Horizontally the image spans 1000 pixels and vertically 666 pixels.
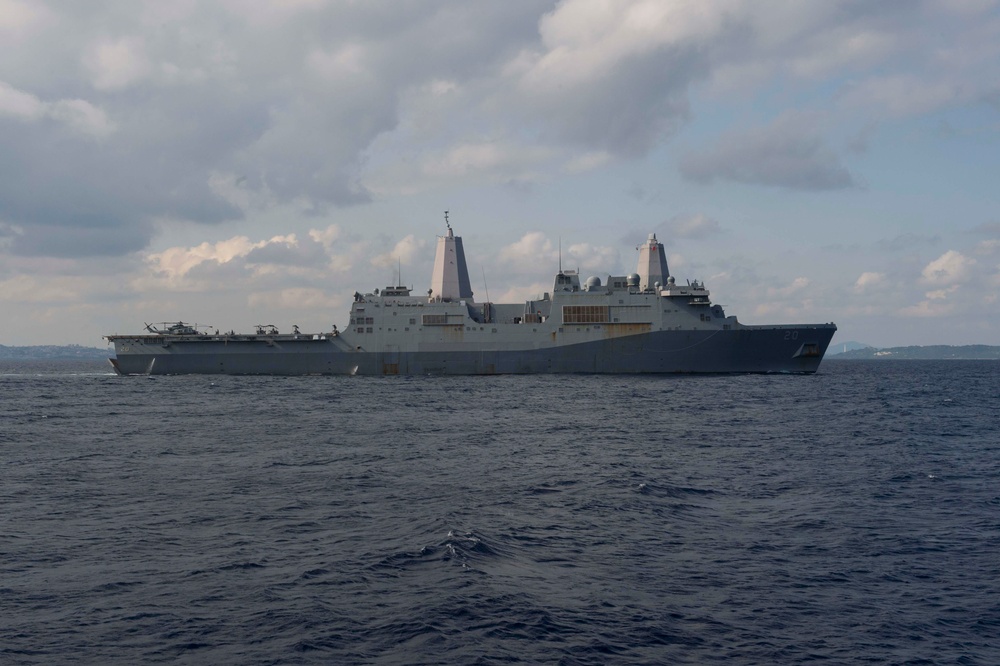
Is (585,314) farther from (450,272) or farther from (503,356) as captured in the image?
(450,272)

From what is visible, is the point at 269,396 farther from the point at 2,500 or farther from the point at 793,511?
the point at 793,511

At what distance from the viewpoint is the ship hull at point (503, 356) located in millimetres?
52969

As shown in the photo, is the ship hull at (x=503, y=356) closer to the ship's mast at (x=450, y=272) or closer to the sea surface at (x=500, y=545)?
the ship's mast at (x=450, y=272)

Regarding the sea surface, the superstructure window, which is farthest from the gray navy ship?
the sea surface

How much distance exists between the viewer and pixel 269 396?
140ft

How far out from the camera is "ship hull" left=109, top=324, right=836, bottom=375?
5297 cm

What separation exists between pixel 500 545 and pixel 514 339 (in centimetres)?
4236

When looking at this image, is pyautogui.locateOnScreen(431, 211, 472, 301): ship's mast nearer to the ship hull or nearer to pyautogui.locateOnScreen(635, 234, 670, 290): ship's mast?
the ship hull

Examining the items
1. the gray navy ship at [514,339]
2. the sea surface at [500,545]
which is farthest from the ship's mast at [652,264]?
the sea surface at [500,545]

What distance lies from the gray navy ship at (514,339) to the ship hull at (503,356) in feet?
0.26

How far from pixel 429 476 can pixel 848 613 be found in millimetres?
11308

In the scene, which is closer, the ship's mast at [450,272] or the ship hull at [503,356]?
the ship hull at [503,356]

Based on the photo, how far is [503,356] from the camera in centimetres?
5597

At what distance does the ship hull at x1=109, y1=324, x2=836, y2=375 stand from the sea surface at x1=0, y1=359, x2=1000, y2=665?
2390cm
